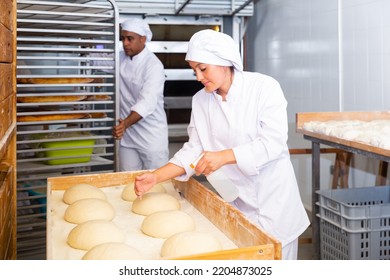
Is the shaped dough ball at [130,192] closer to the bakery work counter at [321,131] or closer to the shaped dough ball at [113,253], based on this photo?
the shaped dough ball at [113,253]

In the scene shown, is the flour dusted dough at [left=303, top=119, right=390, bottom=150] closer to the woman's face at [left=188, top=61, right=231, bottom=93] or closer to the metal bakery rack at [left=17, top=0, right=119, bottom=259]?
the woman's face at [left=188, top=61, right=231, bottom=93]

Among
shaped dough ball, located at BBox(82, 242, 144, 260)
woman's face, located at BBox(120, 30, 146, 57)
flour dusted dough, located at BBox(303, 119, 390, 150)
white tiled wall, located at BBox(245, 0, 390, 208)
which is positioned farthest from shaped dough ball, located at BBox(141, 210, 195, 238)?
white tiled wall, located at BBox(245, 0, 390, 208)

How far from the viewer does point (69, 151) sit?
2.76 meters

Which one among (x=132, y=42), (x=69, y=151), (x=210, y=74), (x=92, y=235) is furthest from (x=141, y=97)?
(x=92, y=235)

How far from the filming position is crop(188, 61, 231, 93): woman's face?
177cm

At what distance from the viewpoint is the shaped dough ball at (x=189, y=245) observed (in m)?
1.32

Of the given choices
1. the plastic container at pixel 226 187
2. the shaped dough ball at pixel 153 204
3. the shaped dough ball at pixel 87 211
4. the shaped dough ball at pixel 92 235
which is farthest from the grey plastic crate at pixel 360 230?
the shaped dough ball at pixel 92 235

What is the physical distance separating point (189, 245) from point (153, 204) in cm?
45

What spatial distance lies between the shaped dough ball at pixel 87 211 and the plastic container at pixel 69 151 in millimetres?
1012

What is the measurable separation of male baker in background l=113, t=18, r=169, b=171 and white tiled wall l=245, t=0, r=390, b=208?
1355mm

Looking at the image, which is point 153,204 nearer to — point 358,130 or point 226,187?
point 226,187

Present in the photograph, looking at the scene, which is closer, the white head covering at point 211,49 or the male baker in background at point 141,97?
the white head covering at point 211,49
